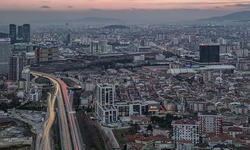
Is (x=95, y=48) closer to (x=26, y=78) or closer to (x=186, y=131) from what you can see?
(x=26, y=78)

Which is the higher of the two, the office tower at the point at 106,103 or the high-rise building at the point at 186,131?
the office tower at the point at 106,103

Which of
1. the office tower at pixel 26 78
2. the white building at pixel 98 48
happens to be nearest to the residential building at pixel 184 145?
the office tower at pixel 26 78

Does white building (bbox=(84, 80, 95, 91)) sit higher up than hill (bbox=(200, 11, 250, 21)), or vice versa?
hill (bbox=(200, 11, 250, 21))

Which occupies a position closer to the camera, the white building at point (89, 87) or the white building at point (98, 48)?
the white building at point (89, 87)

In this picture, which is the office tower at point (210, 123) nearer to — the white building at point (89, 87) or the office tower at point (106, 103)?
the office tower at point (106, 103)

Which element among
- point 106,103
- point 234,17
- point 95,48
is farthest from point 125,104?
point 234,17

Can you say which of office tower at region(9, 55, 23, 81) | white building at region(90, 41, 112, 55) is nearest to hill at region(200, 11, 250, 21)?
white building at region(90, 41, 112, 55)

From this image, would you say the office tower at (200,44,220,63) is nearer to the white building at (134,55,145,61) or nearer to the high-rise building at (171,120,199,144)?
the white building at (134,55,145,61)
